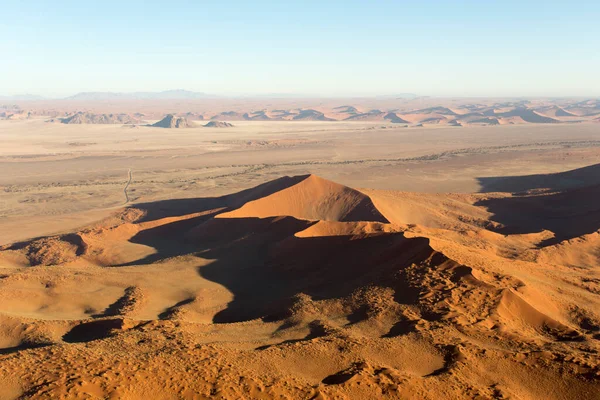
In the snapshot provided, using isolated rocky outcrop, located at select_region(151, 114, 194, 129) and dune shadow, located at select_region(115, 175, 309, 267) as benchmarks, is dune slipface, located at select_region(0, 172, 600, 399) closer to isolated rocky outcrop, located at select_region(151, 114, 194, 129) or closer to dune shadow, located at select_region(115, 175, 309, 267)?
dune shadow, located at select_region(115, 175, 309, 267)

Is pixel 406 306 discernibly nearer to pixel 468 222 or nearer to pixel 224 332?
pixel 224 332

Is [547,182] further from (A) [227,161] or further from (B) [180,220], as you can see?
(A) [227,161]

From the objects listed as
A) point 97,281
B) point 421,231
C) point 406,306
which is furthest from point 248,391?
point 421,231

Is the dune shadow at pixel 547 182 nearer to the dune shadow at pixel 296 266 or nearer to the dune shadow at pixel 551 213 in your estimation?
the dune shadow at pixel 551 213

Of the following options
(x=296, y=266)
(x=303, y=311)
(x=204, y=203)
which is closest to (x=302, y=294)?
(x=303, y=311)

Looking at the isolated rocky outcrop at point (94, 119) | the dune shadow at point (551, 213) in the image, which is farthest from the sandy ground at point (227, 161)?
the isolated rocky outcrop at point (94, 119)

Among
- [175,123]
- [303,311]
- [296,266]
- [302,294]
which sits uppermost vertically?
[175,123]
